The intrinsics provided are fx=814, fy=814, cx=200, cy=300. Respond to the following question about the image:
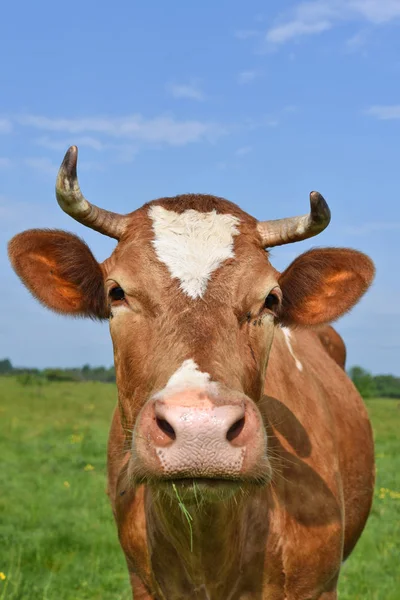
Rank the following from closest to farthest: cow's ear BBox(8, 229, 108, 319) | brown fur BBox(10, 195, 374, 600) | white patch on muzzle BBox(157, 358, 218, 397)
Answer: white patch on muzzle BBox(157, 358, 218, 397) → brown fur BBox(10, 195, 374, 600) → cow's ear BBox(8, 229, 108, 319)

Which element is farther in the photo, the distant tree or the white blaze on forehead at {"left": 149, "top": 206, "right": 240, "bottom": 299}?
the distant tree

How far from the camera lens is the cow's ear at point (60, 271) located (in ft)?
15.2

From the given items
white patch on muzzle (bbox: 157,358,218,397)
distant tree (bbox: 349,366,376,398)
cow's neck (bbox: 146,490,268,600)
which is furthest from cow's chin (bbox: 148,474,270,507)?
distant tree (bbox: 349,366,376,398)

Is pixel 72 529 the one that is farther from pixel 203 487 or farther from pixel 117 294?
pixel 203 487

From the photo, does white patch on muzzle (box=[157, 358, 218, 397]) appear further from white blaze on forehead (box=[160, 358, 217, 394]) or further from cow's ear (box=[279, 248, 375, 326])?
cow's ear (box=[279, 248, 375, 326])

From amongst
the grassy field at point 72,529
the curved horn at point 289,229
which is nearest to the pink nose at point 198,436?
the curved horn at point 289,229

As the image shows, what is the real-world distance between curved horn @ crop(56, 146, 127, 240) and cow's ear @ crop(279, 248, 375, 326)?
1.04 m

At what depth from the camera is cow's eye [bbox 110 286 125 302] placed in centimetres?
420

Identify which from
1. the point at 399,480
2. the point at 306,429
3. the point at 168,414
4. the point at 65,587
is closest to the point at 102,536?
the point at 65,587

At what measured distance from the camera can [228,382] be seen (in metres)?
3.42

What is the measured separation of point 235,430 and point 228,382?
0.23 m

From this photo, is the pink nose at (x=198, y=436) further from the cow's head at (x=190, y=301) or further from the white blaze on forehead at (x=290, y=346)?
the white blaze on forehead at (x=290, y=346)

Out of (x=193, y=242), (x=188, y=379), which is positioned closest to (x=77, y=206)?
(x=193, y=242)

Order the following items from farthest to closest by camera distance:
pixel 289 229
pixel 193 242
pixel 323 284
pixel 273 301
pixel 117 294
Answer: pixel 323 284, pixel 289 229, pixel 273 301, pixel 117 294, pixel 193 242
